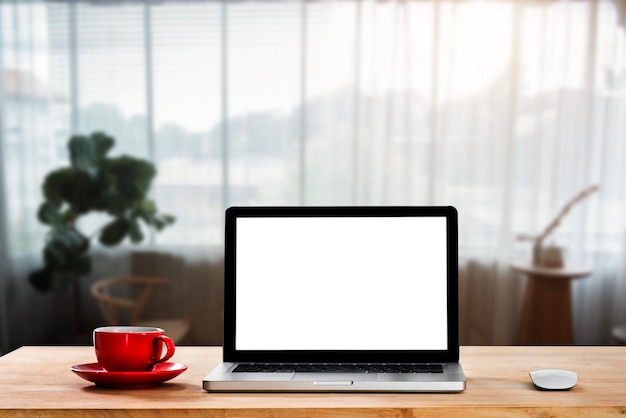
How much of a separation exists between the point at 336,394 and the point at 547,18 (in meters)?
3.29

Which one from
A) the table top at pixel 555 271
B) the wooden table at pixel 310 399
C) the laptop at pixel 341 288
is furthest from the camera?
the table top at pixel 555 271

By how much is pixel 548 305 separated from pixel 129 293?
2364 mm

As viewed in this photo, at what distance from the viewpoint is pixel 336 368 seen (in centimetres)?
115

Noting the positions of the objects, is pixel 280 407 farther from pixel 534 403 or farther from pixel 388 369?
pixel 534 403

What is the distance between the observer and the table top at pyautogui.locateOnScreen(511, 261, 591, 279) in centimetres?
340

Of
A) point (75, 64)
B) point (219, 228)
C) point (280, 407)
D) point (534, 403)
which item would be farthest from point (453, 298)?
point (75, 64)

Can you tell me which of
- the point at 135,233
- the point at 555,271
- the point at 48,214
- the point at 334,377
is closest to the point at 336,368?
the point at 334,377

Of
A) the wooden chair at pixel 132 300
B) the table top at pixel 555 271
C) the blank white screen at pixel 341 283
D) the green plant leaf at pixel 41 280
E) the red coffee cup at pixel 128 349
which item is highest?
the blank white screen at pixel 341 283

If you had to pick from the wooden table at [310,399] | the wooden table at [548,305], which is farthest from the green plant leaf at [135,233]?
the wooden table at [310,399]

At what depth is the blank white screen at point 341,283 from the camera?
46.4 inches

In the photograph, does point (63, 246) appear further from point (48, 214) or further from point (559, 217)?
point (559, 217)

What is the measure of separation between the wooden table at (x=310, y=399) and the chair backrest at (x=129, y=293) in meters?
2.48

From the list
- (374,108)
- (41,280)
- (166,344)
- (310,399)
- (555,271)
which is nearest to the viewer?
(310,399)

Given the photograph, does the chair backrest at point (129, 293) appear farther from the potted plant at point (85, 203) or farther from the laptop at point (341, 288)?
the laptop at point (341, 288)
